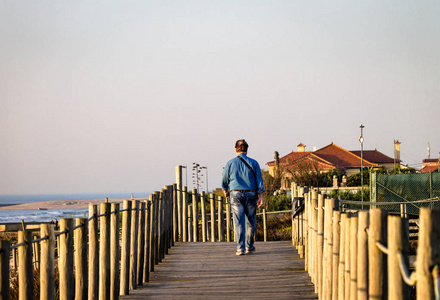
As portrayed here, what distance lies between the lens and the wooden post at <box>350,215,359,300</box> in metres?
5.56

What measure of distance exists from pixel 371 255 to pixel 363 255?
0.96ft

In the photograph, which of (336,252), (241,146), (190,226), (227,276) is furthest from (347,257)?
(190,226)

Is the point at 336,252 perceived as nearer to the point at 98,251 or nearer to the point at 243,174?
the point at 98,251

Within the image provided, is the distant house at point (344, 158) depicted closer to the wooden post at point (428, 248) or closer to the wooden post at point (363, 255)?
the wooden post at point (363, 255)

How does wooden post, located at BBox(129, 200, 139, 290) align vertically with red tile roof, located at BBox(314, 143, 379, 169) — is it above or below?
below

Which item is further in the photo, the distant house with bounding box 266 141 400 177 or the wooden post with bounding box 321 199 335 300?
the distant house with bounding box 266 141 400 177

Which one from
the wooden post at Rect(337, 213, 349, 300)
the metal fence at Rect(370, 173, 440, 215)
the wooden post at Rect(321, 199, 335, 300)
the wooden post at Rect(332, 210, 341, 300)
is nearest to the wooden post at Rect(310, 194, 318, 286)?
the wooden post at Rect(321, 199, 335, 300)

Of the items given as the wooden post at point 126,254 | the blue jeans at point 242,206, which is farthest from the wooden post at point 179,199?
the wooden post at point 126,254

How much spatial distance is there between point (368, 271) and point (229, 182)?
6.48m

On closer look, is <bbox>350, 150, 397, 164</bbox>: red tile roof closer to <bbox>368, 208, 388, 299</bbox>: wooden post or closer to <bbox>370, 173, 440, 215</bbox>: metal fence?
<bbox>370, 173, 440, 215</bbox>: metal fence

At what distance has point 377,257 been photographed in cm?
493

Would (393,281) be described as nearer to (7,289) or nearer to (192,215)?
(7,289)

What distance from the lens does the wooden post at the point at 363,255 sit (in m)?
5.24

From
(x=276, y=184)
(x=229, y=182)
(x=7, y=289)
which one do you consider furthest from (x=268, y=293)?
(x=276, y=184)
